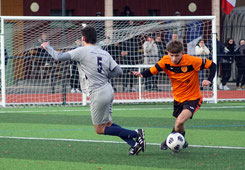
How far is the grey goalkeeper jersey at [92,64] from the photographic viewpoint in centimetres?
803

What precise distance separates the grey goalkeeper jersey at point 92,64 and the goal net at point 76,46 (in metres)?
8.43

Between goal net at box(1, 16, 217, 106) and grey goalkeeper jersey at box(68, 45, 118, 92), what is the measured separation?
843 centimetres

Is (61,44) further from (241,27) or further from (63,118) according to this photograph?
(241,27)

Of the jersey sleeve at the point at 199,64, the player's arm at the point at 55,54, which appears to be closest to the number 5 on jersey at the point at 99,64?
the player's arm at the point at 55,54

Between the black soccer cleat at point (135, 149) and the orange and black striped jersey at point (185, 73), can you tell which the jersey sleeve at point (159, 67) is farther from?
the black soccer cleat at point (135, 149)

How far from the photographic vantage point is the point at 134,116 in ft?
45.1

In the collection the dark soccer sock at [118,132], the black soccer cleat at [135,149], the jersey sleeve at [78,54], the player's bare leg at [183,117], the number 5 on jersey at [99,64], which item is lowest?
the black soccer cleat at [135,149]

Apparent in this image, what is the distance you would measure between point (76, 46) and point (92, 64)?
8909 mm

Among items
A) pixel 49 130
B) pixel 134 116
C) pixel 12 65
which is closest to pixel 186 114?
pixel 49 130

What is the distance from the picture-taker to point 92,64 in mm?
Result: 8039

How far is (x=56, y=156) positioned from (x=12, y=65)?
10043 mm

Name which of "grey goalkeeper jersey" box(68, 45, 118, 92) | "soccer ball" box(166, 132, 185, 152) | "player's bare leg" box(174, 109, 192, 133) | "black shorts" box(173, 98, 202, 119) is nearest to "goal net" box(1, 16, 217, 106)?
"black shorts" box(173, 98, 202, 119)

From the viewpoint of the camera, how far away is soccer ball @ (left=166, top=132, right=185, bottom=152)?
27.1 feet

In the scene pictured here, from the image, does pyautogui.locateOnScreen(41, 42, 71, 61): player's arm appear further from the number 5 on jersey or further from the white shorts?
the white shorts
